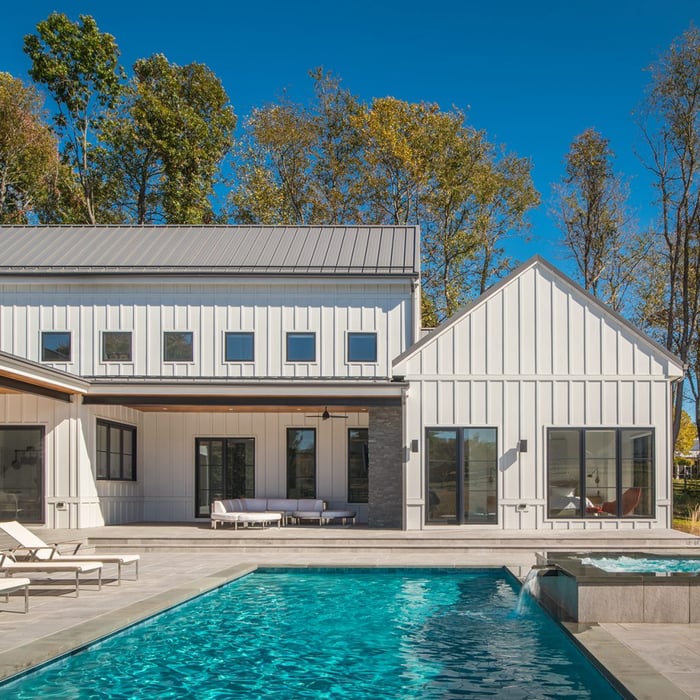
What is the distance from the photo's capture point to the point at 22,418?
1975cm

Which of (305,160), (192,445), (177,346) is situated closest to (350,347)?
(177,346)

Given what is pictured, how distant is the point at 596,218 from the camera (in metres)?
34.4

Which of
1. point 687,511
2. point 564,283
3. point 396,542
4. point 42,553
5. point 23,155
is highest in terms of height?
point 23,155

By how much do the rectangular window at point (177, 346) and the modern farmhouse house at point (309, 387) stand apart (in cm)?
5

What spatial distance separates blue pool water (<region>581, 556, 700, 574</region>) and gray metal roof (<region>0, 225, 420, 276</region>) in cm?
1077

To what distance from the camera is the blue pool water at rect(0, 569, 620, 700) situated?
7.98 meters

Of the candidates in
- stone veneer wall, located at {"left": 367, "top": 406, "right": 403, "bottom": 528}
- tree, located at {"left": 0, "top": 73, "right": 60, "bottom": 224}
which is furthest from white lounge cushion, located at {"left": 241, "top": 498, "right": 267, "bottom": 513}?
tree, located at {"left": 0, "top": 73, "right": 60, "bottom": 224}

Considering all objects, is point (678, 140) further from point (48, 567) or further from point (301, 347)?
point (48, 567)

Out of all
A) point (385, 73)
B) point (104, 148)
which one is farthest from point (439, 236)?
point (104, 148)

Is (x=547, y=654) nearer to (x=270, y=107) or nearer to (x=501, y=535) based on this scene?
(x=501, y=535)

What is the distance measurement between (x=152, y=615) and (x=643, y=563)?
21.0ft

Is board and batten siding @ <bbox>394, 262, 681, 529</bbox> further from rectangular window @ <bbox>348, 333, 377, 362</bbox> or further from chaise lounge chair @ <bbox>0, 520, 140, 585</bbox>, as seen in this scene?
chaise lounge chair @ <bbox>0, 520, 140, 585</bbox>

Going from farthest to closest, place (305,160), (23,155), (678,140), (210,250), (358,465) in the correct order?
(305,160), (23,155), (678,140), (210,250), (358,465)

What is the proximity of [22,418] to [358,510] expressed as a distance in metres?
8.16
